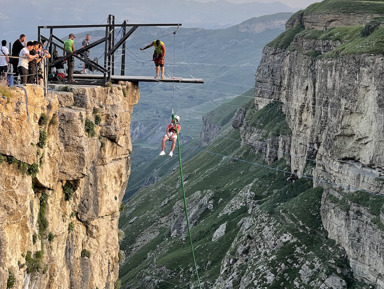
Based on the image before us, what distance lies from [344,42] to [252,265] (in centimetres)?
3585

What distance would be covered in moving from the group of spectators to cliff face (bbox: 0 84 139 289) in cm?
142

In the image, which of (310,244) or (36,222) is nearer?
(36,222)

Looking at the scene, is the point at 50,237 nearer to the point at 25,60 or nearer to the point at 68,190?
the point at 68,190

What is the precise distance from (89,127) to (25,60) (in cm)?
606

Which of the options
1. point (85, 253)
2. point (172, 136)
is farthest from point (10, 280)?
point (172, 136)

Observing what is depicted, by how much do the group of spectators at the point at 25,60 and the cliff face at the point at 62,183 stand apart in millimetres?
1416

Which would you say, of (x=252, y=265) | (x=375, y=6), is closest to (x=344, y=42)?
(x=375, y=6)

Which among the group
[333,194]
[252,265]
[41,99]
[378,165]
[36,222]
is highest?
[41,99]

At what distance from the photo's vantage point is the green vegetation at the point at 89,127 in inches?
1492

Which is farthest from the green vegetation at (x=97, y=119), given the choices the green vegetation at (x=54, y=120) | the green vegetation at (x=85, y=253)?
the green vegetation at (x=85, y=253)

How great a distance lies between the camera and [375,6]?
11525 centimetres

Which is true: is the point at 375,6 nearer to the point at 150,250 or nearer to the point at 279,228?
the point at 279,228

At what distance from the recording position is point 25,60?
111ft

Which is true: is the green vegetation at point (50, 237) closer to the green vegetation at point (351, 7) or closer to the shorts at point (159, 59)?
the shorts at point (159, 59)
